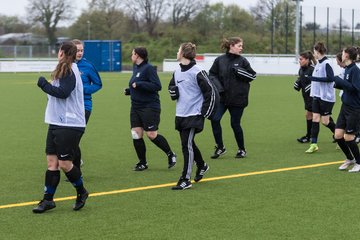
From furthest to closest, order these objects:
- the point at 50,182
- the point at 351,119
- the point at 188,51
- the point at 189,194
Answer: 1. the point at 351,119
2. the point at 188,51
3. the point at 189,194
4. the point at 50,182

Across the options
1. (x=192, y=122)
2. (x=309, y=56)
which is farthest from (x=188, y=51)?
(x=309, y=56)

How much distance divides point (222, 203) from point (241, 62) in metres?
3.79

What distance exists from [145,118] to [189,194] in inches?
75.6

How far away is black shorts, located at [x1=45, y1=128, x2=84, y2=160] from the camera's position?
21.7 feet

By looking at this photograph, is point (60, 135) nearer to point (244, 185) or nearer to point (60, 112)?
point (60, 112)

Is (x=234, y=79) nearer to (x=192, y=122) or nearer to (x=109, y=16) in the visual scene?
(x=192, y=122)

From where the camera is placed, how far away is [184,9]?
8688 centimetres

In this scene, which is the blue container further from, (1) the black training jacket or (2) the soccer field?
(1) the black training jacket

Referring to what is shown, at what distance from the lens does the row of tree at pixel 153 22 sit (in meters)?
74.4

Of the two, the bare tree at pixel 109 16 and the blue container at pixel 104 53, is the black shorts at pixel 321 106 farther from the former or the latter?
the bare tree at pixel 109 16

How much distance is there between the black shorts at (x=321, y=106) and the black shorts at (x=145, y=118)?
11.0ft

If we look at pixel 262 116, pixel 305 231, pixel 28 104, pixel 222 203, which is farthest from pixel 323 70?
pixel 28 104

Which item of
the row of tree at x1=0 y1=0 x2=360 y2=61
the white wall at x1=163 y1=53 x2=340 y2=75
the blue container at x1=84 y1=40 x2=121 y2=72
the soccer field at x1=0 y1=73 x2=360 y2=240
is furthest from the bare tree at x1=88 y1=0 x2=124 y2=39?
the soccer field at x1=0 y1=73 x2=360 y2=240

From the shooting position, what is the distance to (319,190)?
7.92 meters
